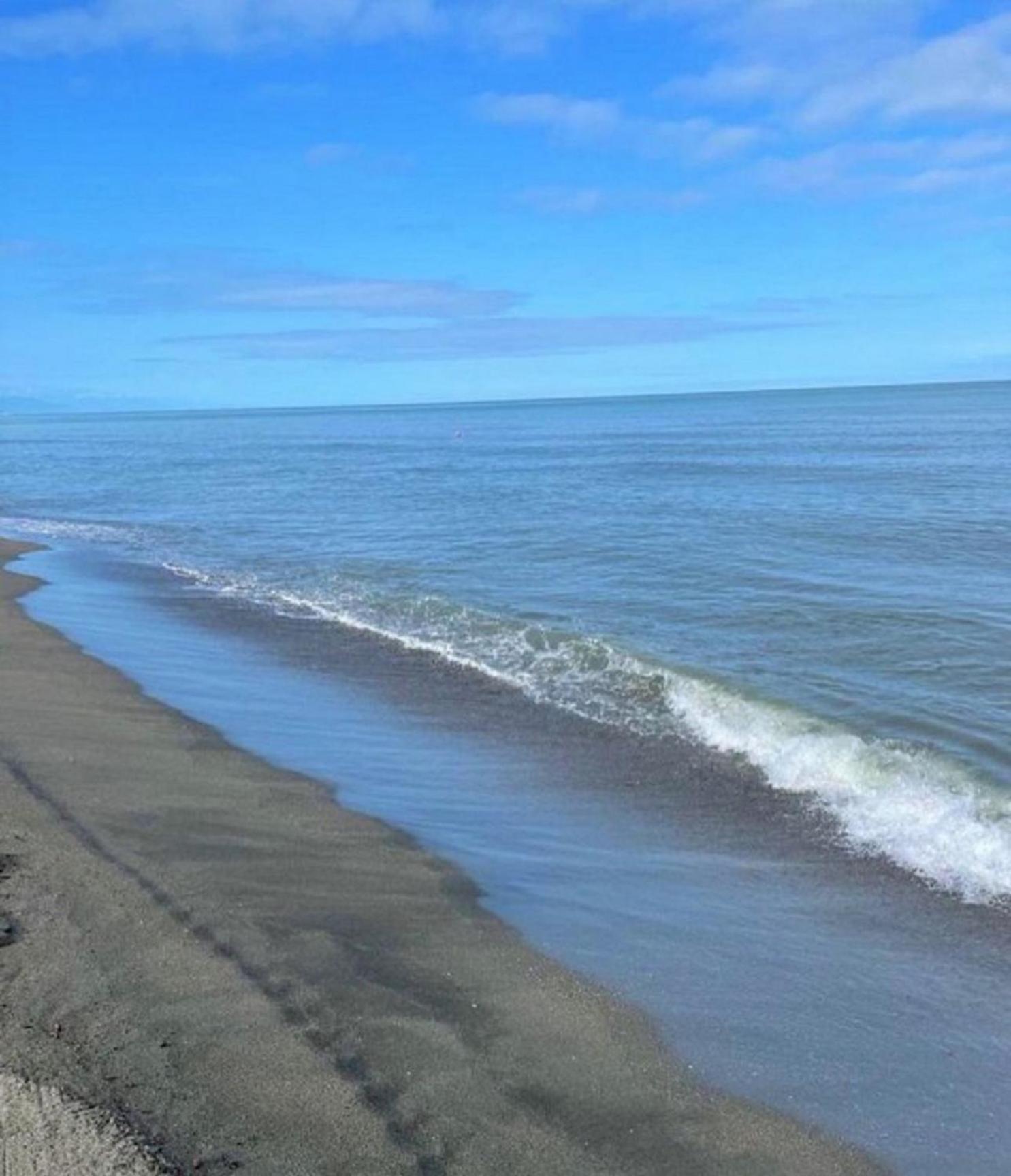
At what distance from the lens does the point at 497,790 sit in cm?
977

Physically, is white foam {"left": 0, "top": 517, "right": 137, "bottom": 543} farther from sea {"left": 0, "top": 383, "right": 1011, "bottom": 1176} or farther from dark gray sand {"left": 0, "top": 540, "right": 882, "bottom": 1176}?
dark gray sand {"left": 0, "top": 540, "right": 882, "bottom": 1176}

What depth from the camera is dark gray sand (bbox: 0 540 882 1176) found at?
454cm

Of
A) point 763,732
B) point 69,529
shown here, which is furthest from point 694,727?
point 69,529

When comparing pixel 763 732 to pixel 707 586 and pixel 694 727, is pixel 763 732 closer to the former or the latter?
pixel 694 727

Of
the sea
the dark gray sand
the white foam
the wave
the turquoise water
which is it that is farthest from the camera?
the white foam

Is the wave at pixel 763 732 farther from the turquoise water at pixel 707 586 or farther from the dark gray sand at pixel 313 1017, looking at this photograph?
the dark gray sand at pixel 313 1017

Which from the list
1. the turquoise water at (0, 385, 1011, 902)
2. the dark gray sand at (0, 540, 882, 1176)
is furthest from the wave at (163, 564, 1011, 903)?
the dark gray sand at (0, 540, 882, 1176)

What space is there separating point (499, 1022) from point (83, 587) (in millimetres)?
17626

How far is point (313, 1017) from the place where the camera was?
17.7ft

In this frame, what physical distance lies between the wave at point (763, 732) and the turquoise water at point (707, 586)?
0.11 ft

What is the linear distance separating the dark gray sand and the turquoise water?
11.4 feet

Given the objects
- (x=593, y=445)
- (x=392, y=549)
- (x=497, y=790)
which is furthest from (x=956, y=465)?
(x=497, y=790)

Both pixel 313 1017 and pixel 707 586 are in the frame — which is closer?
pixel 313 1017

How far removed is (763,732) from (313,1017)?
6.91 meters
